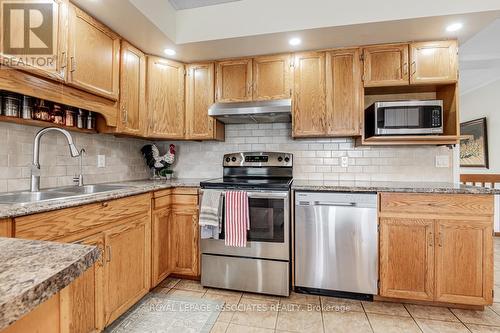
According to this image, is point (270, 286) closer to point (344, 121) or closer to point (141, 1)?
point (344, 121)

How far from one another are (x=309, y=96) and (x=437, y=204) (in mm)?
1407

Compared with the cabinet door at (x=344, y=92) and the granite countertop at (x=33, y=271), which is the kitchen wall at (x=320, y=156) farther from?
the granite countertop at (x=33, y=271)

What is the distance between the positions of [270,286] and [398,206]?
1224 mm

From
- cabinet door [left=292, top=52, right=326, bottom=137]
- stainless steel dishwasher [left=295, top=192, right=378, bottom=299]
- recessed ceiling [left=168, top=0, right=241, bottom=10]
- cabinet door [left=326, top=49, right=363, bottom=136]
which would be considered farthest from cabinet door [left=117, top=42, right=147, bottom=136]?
cabinet door [left=326, top=49, right=363, bottom=136]

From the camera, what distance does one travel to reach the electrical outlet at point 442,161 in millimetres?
2586

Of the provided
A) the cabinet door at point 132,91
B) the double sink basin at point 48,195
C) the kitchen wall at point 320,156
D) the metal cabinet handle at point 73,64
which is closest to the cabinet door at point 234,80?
the kitchen wall at point 320,156

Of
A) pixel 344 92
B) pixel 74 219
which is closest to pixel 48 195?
pixel 74 219

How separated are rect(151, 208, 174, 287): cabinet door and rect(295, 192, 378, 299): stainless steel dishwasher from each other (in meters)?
1.18

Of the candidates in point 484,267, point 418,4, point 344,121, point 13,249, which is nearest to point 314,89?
point 344,121

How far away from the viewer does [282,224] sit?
2.17 meters

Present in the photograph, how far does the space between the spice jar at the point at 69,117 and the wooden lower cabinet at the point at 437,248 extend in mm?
2507

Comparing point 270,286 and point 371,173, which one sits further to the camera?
point 371,173

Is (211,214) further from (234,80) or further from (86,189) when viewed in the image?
(234,80)

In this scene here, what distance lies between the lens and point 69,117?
6.50 ft
